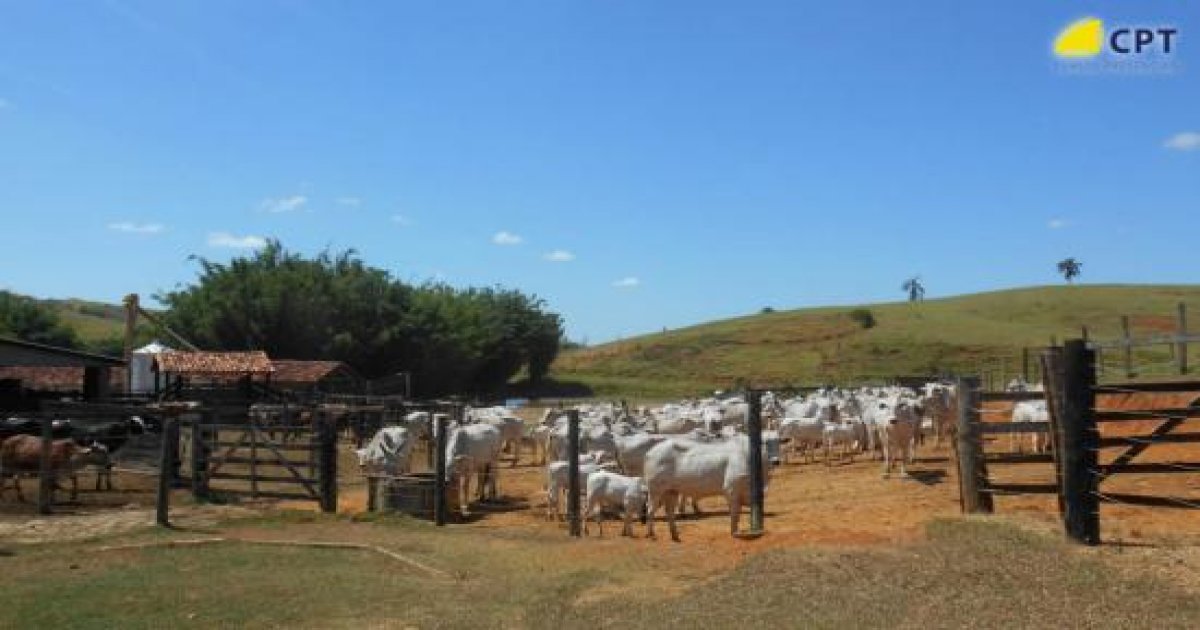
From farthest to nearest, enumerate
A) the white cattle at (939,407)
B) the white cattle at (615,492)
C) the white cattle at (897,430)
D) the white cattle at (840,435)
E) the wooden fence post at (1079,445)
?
1. the white cattle at (939,407)
2. the white cattle at (840,435)
3. the white cattle at (897,430)
4. the white cattle at (615,492)
5. the wooden fence post at (1079,445)

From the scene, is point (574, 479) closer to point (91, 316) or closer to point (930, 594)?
point (930, 594)

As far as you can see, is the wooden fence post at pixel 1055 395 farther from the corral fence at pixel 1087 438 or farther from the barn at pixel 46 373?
the barn at pixel 46 373

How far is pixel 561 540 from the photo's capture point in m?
14.1

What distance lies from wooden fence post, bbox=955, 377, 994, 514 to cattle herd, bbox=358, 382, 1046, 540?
339 millimetres

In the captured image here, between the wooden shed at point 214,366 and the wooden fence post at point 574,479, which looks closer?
the wooden fence post at point 574,479

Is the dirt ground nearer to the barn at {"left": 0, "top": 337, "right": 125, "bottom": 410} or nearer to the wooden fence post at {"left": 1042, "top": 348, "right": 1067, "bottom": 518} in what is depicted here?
the wooden fence post at {"left": 1042, "top": 348, "right": 1067, "bottom": 518}

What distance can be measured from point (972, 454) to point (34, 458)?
1704 centimetres

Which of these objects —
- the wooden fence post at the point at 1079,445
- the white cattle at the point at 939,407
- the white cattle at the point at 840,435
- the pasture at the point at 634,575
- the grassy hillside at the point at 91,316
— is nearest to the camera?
the pasture at the point at 634,575

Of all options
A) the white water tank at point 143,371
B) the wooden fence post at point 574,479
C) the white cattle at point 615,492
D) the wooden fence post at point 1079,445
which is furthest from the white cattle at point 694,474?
the white water tank at point 143,371

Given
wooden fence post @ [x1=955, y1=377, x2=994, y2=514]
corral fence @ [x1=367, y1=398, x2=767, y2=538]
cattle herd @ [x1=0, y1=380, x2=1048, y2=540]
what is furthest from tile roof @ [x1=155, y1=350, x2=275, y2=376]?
wooden fence post @ [x1=955, y1=377, x2=994, y2=514]

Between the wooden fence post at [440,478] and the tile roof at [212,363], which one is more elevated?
the tile roof at [212,363]

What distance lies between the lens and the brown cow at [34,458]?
1908 centimetres

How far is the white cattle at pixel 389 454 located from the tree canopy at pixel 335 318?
37.6m

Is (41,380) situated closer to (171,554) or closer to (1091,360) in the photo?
(171,554)
